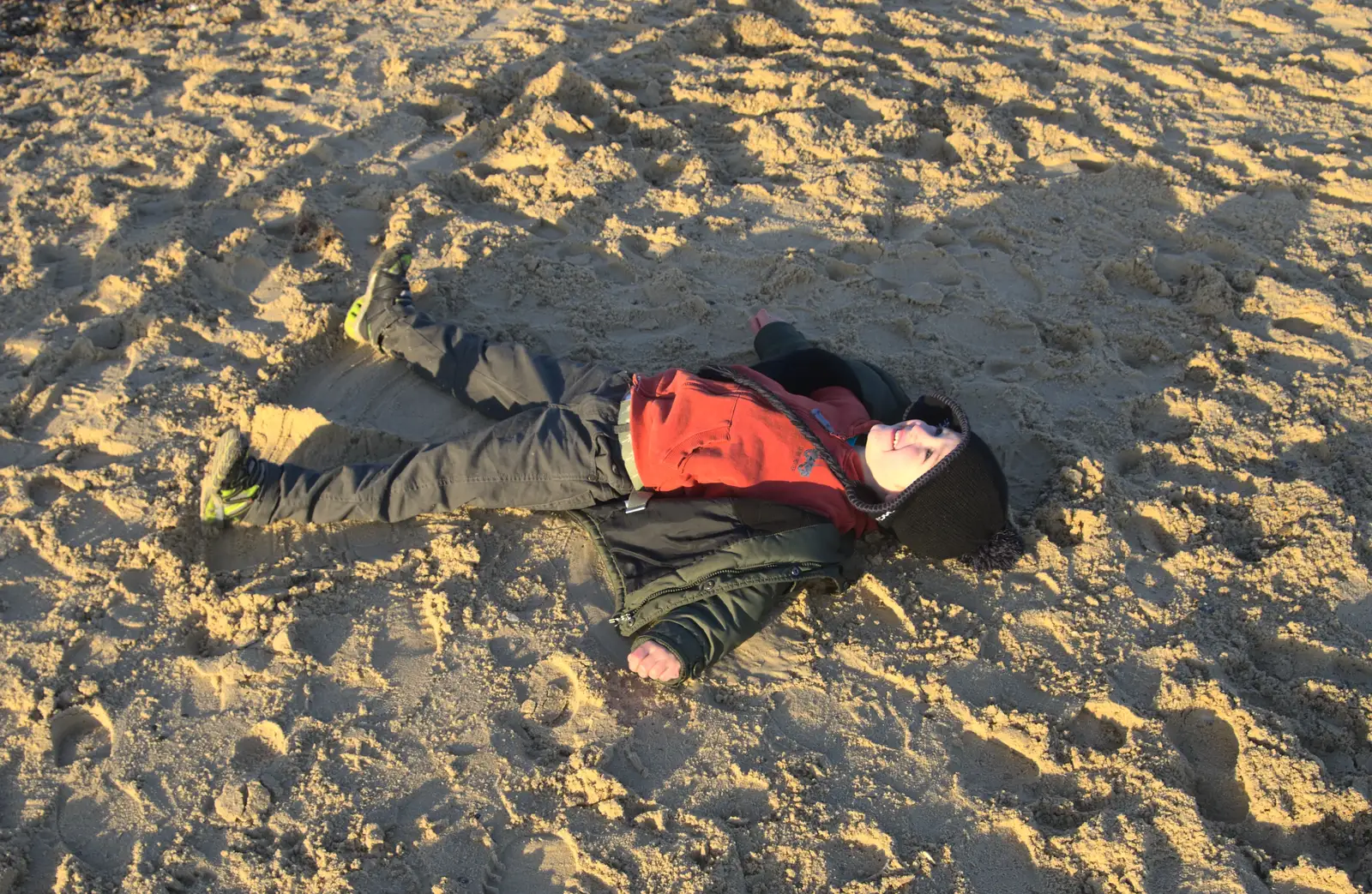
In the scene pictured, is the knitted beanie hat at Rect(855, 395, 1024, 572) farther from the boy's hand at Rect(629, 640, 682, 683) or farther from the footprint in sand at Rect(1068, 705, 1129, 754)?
the boy's hand at Rect(629, 640, 682, 683)

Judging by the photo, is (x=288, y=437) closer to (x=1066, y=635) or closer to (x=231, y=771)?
(x=231, y=771)


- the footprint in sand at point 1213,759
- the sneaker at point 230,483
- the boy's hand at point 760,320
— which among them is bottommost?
the footprint in sand at point 1213,759

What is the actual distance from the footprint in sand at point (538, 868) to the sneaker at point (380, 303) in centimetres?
198

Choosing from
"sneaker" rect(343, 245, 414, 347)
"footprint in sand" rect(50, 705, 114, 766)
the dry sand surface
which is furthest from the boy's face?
"footprint in sand" rect(50, 705, 114, 766)

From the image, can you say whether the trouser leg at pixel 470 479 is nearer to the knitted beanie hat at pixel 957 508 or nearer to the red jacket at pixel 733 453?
the red jacket at pixel 733 453

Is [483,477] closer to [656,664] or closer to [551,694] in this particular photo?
[551,694]

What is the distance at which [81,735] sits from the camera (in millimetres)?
2541

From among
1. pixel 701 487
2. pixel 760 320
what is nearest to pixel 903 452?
pixel 701 487

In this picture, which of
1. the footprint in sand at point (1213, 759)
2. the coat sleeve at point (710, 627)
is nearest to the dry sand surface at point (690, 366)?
the footprint in sand at point (1213, 759)

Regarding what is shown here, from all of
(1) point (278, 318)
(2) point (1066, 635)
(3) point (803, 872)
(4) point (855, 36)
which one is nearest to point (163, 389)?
(1) point (278, 318)

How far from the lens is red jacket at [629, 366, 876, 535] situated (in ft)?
9.89

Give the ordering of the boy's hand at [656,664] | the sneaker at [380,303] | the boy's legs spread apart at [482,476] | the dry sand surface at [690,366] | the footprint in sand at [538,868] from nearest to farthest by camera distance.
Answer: the footprint in sand at [538,868], the dry sand surface at [690,366], the boy's hand at [656,664], the boy's legs spread apart at [482,476], the sneaker at [380,303]

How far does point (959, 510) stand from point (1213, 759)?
91 centimetres

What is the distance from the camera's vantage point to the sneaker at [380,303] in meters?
3.57
